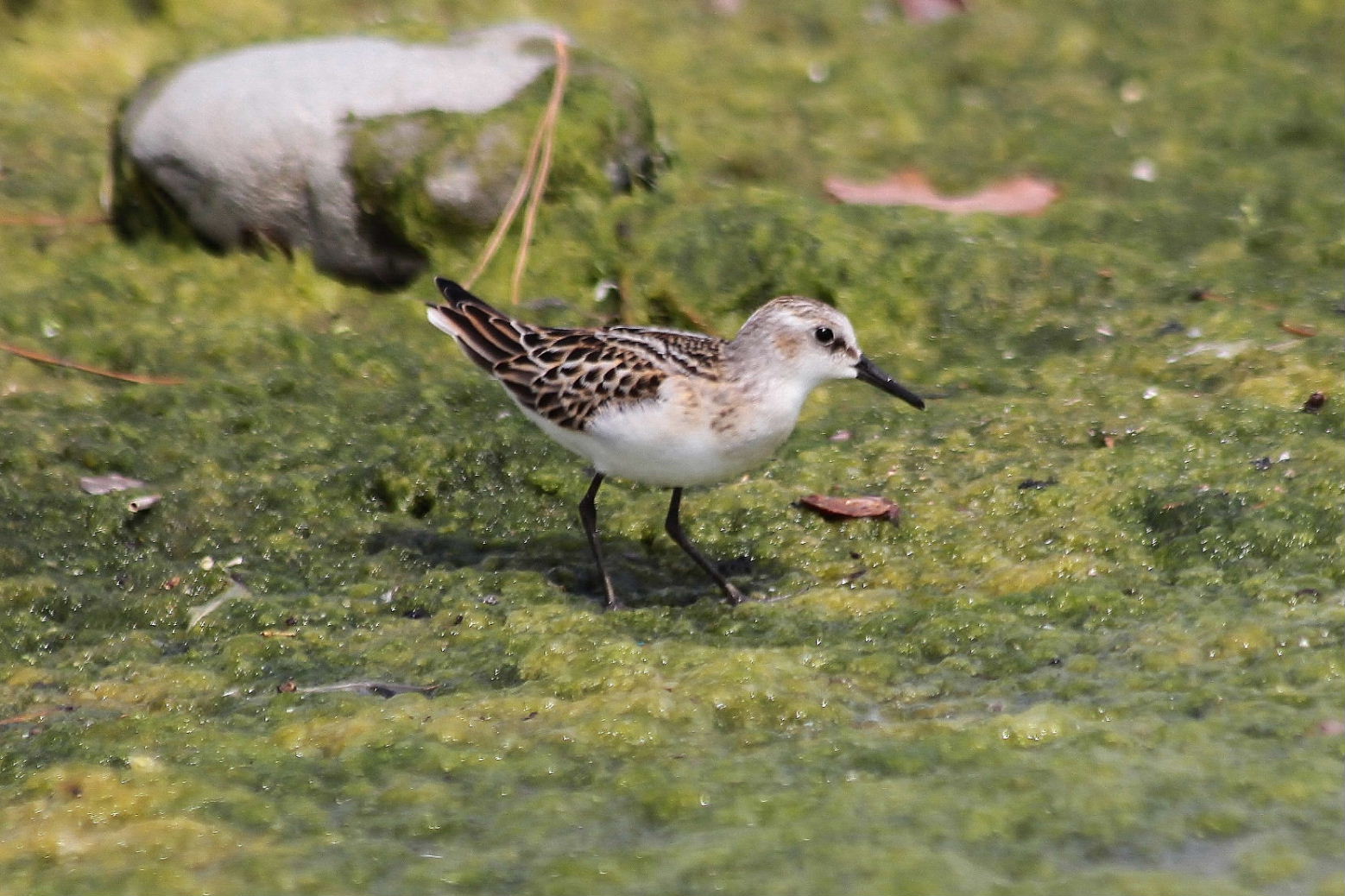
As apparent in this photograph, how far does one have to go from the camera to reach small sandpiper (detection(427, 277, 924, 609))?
518cm

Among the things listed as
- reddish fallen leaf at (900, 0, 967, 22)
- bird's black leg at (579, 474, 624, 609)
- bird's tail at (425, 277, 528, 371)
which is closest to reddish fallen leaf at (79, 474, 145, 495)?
bird's tail at (425, 277, 528, 371)

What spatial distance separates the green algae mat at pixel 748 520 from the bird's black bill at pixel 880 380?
1.38 ft

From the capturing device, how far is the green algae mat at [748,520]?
394cm

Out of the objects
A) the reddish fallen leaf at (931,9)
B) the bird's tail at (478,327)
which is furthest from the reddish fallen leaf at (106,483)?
the reddish fallen leaf at (931,9)

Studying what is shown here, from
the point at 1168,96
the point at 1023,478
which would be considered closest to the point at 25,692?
the point at 1023,478

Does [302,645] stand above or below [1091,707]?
below

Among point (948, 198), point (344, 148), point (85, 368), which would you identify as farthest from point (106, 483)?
point (948, 198)

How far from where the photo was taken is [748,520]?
19.4 feet

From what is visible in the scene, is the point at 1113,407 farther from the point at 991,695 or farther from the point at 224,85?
the point at 224,85

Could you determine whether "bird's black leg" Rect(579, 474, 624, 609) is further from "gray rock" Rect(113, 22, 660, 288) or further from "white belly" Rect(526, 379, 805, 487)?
"gray rock" Rect(113, 22, 660, 288)

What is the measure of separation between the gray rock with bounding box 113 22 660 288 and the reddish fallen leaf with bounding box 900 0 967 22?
3.17 meters

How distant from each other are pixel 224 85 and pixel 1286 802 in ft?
17.4

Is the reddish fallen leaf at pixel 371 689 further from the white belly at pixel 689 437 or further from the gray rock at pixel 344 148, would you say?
the gray rock at pixel 344 148

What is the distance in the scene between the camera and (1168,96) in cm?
910
